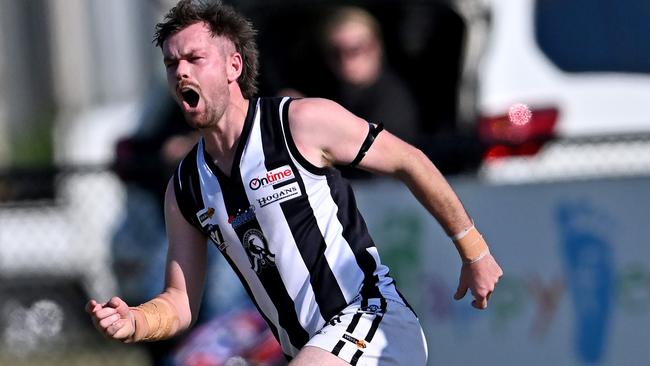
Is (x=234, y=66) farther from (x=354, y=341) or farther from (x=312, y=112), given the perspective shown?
(x=354, y=341)

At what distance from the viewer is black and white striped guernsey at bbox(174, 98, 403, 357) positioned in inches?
192

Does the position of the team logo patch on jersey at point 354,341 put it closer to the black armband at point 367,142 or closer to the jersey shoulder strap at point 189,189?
the black armband at point 367,142

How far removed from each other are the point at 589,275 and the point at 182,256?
9.73ft

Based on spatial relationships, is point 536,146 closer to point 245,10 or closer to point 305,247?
point 245,10

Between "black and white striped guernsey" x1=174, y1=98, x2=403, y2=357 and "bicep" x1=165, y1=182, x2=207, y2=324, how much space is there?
0.11 metres

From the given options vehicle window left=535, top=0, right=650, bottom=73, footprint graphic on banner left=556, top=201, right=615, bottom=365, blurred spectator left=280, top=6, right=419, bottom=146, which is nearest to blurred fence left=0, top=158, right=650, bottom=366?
footprint graphic on banner left=556, top=201, right=615, bottom=365

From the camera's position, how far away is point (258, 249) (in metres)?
4.93

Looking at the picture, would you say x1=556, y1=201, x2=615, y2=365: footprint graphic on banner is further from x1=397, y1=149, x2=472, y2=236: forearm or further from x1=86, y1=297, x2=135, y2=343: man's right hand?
x1=86, y1=297, x2=135, y2=343: man's right hand

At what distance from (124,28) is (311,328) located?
10.3 meters

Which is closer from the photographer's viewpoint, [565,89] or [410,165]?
[410,165]

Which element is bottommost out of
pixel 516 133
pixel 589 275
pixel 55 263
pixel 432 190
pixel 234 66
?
pixel 55 263

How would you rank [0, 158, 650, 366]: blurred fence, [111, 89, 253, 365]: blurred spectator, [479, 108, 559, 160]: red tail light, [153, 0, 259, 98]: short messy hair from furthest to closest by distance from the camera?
[111, 89, 253, 365]: blurred spectator < [479, 108, 559, 160]: red tail light < [0, 158, 650, 366]: blurred fence < [153, 0, 259, 98]: short messy hair

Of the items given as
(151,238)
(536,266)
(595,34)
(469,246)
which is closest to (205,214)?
(469,246)

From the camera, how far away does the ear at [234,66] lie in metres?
4.97
